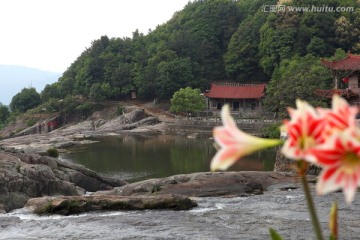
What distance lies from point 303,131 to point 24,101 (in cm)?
8417

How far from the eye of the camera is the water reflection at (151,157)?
39.0 metres

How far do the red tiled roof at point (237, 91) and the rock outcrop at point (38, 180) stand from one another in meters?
37.6

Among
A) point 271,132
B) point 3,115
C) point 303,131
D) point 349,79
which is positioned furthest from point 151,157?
point 303,131

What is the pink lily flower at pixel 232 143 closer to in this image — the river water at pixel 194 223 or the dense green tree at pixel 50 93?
the river water at pixel 194 223

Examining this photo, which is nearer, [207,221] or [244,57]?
[207,221]

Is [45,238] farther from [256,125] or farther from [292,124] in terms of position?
[256,125]

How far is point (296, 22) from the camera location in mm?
73250

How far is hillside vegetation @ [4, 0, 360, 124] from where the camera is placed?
70625 mm

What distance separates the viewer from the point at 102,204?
68.1 ft

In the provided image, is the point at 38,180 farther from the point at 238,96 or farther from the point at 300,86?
the point at 238,96

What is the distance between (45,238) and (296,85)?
38.0 m

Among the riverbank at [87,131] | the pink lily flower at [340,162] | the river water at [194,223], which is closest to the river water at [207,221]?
the river water at [194,223]

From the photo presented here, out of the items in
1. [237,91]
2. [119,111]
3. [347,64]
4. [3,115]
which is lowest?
[3,115]

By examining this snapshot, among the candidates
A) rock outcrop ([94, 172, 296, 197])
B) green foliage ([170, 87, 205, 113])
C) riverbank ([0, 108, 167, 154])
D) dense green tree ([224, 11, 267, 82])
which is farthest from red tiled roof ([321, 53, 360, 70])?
dense green tree ([224, 11, 267, 82])
